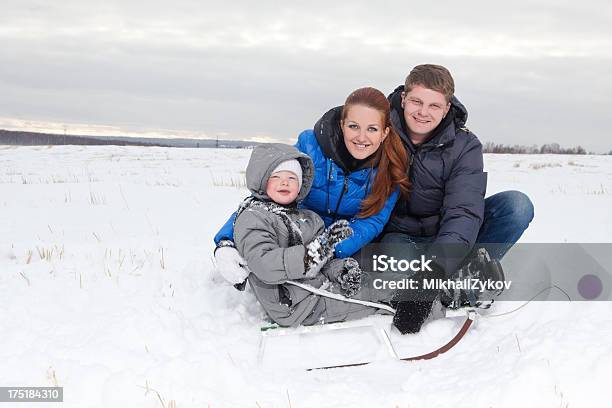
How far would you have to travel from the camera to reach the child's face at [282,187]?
3.87 meters

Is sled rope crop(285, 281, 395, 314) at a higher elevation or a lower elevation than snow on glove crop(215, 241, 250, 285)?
lower

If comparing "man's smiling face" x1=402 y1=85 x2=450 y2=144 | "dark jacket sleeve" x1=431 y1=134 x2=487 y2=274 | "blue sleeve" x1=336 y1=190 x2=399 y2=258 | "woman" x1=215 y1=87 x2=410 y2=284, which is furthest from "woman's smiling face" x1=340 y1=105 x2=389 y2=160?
"dark jacket sleeve" x1=431 y1=134 x2=487 y2=274

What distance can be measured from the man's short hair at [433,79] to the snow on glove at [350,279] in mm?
1427

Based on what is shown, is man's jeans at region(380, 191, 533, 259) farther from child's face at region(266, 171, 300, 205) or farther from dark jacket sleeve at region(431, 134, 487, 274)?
child's face at region(266, 171, 300, 205)

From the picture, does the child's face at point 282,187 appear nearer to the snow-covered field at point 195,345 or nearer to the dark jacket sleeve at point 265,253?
the dark jacket sleeve at point 265,253

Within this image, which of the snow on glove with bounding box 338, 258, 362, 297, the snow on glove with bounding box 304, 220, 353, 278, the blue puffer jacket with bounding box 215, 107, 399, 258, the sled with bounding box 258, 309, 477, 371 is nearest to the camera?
the sled with bounding box 258, 309, 477, 371

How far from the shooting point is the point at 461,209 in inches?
157

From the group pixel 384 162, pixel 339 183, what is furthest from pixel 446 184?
pixel 339 183

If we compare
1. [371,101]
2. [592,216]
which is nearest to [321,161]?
[371,101]

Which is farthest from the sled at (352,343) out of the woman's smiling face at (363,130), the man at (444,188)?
the woman's smiling face at (363,130)

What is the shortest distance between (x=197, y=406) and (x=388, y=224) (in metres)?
2.33

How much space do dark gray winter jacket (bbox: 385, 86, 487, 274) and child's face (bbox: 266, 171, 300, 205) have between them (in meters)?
0.98

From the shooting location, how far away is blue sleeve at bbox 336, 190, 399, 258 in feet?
13.6

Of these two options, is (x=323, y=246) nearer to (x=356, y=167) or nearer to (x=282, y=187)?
(x=282, y=187)
